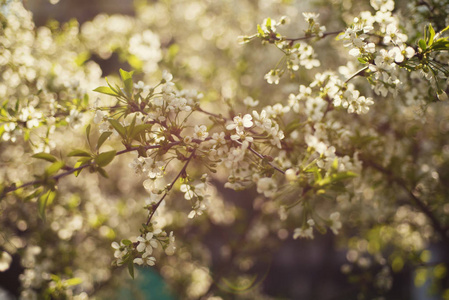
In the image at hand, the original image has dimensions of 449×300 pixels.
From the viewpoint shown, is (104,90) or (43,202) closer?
(43,202)

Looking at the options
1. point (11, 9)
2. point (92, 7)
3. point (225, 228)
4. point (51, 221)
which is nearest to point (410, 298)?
point (225, 228)

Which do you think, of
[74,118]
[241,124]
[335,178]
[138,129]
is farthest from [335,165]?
[74,118]

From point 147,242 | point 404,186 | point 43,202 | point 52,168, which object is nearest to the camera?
point 52,168

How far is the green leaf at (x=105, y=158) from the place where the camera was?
1.60 metres

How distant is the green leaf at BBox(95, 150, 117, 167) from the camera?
160 centimetres

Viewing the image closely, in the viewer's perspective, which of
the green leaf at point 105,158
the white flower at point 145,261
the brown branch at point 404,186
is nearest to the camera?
the green leaf at point 105,158

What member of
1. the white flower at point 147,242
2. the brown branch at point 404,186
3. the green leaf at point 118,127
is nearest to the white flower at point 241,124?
the green leaf at point 118,127

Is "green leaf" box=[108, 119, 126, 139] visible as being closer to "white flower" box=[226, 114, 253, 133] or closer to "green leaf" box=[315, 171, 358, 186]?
"white flower" box=[226, 114, 253, 133]

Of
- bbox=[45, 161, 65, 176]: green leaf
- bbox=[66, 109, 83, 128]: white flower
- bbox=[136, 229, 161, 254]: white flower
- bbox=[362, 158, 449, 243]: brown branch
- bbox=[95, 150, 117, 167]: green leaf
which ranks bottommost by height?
bbox=[362, 158, 449, 243]: brown branch

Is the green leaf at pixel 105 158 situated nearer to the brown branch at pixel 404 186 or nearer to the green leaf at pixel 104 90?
the green leaf at pixel 104 90

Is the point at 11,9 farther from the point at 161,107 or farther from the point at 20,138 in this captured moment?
the point at 161,107

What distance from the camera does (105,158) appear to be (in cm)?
161

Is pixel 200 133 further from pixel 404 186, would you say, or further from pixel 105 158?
pixel 404 186

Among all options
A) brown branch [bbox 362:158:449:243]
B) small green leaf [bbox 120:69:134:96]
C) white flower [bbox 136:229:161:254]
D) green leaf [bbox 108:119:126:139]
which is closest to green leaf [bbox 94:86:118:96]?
small green leaf [bbox 120:69:134:96]
